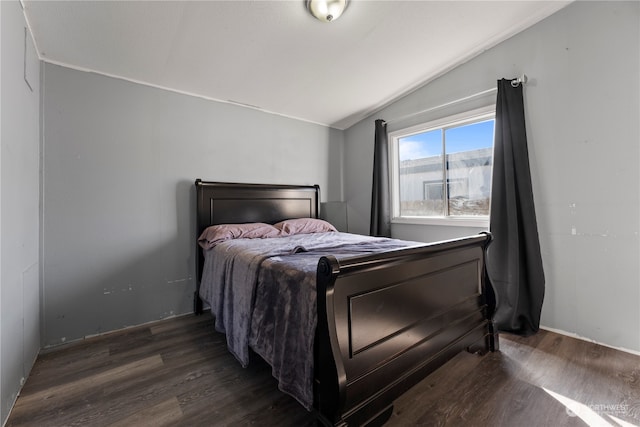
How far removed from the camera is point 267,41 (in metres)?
2.15

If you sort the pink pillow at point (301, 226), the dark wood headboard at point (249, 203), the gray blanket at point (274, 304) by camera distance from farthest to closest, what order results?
1. the pink pillow at point (301, 226)
2. the dark wood headboard at point (249, 203)
3. the gray blanket at point (274, 304)

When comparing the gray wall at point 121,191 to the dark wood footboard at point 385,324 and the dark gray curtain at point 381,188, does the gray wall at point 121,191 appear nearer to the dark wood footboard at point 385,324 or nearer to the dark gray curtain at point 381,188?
the dark gray curtain at point 381,188

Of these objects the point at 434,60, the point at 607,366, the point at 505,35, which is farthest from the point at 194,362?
the point at 505,35

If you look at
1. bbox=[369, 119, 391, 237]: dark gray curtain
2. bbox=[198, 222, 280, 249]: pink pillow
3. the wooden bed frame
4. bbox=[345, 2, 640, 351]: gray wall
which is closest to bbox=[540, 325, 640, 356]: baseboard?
bbox=[345, 2, 640, 351]: gray wall

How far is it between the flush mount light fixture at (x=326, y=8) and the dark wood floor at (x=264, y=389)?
249cm

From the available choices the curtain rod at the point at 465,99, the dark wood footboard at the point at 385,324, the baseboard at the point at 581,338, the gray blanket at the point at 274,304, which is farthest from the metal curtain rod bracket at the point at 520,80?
the baseboard at the point at 581,338

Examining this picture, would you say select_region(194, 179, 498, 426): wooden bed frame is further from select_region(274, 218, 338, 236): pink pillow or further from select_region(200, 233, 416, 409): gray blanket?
select_region(274, 218, 338, 236): pink pillow

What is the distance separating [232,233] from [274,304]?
1302 millimetres

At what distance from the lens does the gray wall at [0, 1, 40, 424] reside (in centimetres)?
137

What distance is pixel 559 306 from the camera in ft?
7.46

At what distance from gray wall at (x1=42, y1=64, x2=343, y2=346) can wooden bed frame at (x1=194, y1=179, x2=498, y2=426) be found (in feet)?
6.84

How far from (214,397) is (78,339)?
1541 millimetres

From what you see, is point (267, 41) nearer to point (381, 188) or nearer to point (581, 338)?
point (381, 188)

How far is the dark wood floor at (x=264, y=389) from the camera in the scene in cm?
138
